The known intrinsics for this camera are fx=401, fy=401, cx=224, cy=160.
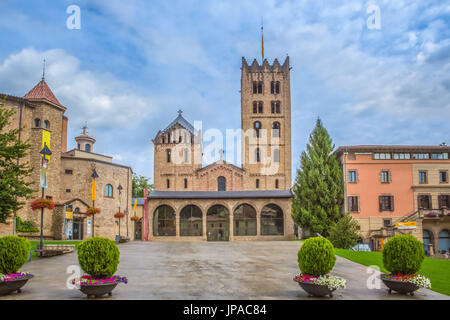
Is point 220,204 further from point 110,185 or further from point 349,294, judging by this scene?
point 349,294

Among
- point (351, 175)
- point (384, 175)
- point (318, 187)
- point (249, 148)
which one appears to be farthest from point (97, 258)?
point (249, 148)

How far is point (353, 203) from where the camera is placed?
146 feet

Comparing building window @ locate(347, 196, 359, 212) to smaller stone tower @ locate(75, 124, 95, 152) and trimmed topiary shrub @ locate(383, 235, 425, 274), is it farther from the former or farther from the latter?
smaller stone tower @ locate(75, 124, 95, 152)

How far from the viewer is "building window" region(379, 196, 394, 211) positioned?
44594 mm

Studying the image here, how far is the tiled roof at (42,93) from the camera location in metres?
43.0

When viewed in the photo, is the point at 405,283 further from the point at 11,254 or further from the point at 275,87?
the point at 275,87

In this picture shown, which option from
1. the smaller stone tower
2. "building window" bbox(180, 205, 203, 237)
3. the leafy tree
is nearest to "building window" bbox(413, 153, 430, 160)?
the leafy tree

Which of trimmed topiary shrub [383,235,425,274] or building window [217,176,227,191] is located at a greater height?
building window [217,176,227,191]

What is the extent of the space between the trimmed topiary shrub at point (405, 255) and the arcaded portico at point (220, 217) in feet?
97.3

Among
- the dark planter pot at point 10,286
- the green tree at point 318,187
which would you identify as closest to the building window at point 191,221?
the green tree at point 318,187

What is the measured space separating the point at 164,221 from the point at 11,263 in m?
30.7

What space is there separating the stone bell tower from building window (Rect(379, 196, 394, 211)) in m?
15.0
